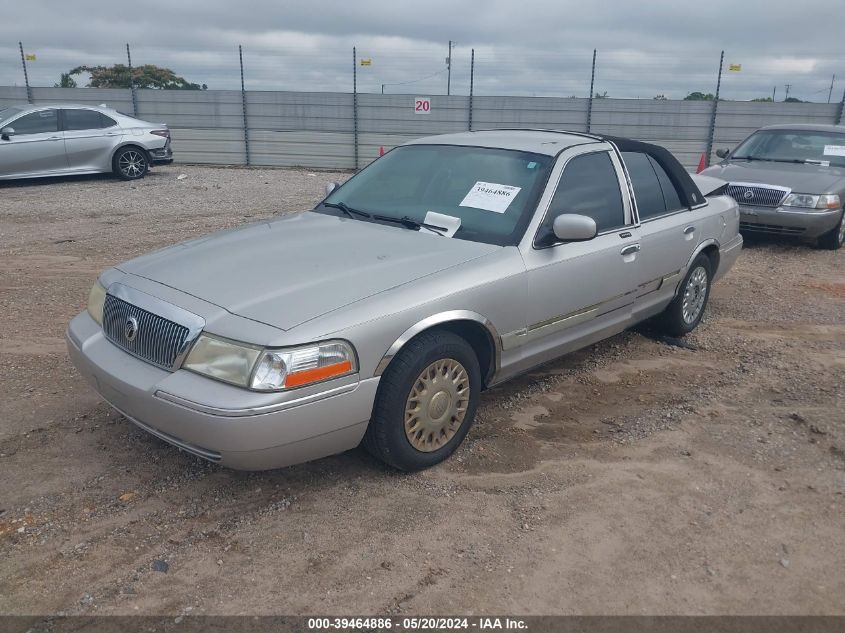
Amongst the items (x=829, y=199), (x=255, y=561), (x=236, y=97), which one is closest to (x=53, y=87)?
(x=236, y=97)

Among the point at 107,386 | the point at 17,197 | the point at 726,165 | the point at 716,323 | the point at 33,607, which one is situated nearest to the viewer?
the point at 33,607

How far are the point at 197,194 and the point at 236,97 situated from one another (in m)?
6.96

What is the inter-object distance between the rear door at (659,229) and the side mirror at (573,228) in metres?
1.04

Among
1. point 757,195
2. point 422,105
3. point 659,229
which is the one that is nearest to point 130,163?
point 422,105

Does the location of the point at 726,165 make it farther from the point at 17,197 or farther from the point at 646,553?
the point at 17,197

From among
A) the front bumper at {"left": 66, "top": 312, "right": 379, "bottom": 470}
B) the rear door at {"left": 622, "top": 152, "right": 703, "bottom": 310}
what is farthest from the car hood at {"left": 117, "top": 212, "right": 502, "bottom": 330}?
the rear door at {"left": 622, "top": 152, "right": 703, "bottom": 310}

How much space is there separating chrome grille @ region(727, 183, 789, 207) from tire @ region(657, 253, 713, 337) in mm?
3647

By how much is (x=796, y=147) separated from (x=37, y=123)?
494 inches

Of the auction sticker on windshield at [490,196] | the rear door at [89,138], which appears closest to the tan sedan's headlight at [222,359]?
the auction sticker on windshield at [490,196]

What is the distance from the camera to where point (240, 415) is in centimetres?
294

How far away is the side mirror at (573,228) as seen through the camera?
394cm

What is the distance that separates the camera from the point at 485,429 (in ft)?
13.8

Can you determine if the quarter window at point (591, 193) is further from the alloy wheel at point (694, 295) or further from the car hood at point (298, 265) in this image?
the alloy wheel at point (694, 295)

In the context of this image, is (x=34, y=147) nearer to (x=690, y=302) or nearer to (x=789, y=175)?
(x=690, y=302)
